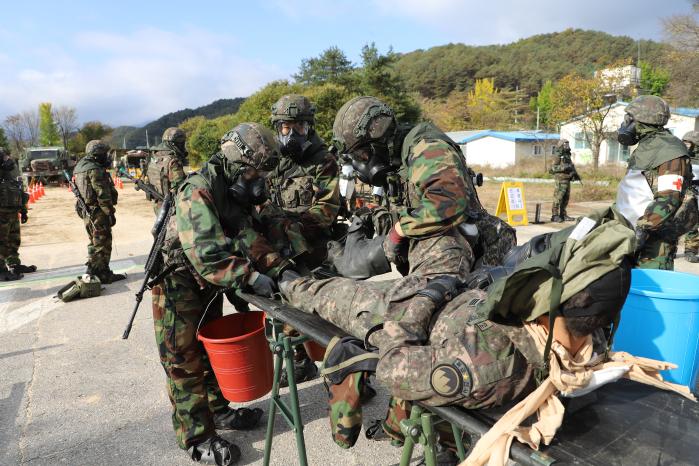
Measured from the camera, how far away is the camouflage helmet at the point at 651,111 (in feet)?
11.8

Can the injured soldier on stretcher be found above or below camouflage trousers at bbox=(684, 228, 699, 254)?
above

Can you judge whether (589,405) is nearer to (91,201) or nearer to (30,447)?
(30,447)

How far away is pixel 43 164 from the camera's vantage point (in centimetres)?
2412

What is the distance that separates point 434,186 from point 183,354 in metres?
1.80

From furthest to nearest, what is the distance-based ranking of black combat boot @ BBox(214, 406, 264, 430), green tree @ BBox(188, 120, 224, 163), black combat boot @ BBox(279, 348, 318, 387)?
1. green tree @ BBox(188, 120, 224, 163)
2. black combat boot @ BBox(279, 348, 318, 387)
3. black combat boot @ BBox(214, 406, 264, 430)

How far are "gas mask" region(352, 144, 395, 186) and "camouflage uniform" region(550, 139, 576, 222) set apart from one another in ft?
30.2

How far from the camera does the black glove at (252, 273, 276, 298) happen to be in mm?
2730

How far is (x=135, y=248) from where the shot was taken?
9469mm

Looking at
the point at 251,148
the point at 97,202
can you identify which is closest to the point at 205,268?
the point at 251,148

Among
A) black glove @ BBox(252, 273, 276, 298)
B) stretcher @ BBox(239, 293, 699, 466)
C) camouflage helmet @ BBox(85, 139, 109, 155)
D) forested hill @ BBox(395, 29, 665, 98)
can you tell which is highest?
forested hill @ BBox(395, 29, 665, 98)

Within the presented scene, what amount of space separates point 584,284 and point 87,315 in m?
5.73

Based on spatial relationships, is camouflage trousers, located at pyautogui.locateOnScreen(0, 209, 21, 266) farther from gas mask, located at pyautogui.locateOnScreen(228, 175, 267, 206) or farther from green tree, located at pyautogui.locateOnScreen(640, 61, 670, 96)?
green tree, located at pyautogui.locateOnScreen(640, 61, 670, 96)

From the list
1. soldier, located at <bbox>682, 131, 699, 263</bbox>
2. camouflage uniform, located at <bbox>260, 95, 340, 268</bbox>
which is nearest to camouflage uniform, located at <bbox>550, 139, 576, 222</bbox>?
soldier, located at <bbox>682, 131, 699, 263</bbox>

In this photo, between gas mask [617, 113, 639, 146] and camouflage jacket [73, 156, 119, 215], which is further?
camouflage jacket [73, 156, 119, 215]
